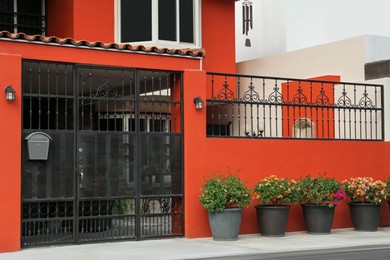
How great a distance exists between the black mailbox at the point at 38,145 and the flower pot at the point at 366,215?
711cm

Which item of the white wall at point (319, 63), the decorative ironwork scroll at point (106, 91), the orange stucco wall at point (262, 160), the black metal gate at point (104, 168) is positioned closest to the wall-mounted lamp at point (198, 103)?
the orange stucco wall at point (262, 160)

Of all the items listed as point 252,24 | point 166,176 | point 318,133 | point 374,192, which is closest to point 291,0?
point 252,24

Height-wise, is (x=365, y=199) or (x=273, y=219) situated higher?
(x=365, y=199)

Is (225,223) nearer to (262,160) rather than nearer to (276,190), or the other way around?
(276,190)

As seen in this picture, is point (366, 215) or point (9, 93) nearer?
point (9, 93)

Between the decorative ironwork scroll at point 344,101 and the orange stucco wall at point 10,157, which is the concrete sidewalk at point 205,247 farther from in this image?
the decorative ironwork scroll at point 344,101

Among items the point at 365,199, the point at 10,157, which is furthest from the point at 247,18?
the point at 10,157

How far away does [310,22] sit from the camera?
22.5m

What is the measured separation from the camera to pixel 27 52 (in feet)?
39.1

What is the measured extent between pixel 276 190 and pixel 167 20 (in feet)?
20.7

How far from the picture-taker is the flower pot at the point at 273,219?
44.4ft

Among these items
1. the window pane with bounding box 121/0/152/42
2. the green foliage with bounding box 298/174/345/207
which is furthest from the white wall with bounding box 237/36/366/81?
the window pane with bounding box 121/0/152/42

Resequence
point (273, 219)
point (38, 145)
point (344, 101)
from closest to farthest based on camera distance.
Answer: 1. point (38, 145)
2. point (273, 219)
3. point (344, 101)

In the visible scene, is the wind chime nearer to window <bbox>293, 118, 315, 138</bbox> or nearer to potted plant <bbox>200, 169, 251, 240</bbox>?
window <bbox>293, 118, 315, 138</bbox>
